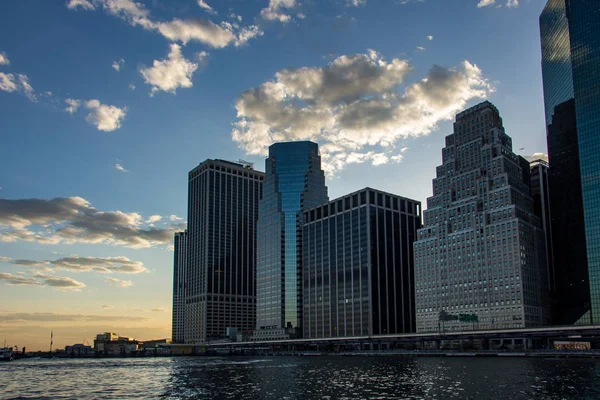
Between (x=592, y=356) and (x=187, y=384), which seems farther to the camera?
(x=592, y=356)

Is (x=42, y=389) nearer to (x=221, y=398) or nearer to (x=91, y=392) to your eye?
(x=91, y=392)

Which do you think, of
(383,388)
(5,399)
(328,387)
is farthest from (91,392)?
(383,388)

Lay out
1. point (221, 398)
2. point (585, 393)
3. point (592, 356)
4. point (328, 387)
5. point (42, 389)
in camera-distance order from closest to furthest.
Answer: point (585, 393) < point (221, 398) < point (328, 387) < point (42, 389) < point (592, 356)

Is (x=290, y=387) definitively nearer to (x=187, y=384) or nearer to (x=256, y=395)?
(x=256, y=395)

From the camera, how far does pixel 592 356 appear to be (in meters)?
186

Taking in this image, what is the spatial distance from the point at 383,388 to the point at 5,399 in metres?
65.1

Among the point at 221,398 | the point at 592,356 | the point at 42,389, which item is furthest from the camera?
the point at 592,356

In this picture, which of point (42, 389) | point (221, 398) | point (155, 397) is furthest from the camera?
point (42, 389)

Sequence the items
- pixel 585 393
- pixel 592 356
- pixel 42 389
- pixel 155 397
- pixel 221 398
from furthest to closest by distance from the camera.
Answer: pixel 592 356 → pixel 42 389 → pixel 155 397 → pixel 221 398 → pixel 585 393

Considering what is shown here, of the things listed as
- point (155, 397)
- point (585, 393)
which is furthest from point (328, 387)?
point (585, 393)

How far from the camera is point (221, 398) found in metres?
94.2

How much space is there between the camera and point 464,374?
129125 millimetres

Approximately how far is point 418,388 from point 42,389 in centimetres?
7669

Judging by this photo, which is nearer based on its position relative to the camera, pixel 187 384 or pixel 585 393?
pixel 585 393
